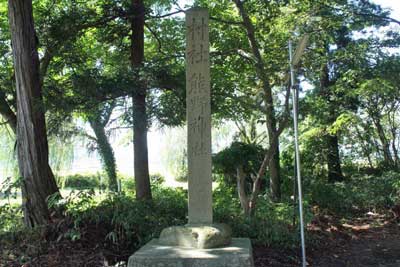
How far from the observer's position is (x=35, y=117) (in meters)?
7.29

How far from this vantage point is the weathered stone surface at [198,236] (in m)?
5.12

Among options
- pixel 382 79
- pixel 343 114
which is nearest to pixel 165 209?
pixel 382 79

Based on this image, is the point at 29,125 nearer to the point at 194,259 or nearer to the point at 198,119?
the point at 198,119

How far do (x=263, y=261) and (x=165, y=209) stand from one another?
222 centimetres

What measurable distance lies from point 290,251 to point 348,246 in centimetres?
180

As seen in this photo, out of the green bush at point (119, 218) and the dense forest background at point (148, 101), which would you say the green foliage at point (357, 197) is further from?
the green bush at point (119, 218)

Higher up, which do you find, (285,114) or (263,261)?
(285,114)

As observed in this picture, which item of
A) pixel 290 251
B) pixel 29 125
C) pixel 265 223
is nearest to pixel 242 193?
pixel 265 223

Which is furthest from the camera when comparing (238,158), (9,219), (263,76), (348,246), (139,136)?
(238,158)

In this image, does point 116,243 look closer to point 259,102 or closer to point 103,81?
point 103,81

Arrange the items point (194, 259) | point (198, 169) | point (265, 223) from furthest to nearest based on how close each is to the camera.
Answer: point (265, 223) → point (198, 169) → point (194, 259)

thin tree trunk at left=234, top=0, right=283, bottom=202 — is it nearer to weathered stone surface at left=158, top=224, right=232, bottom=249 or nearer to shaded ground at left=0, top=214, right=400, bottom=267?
shaded ground at left=0, top=214, right=400, bottom=267

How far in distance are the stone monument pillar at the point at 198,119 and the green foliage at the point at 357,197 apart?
295 inches

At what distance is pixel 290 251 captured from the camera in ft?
25.6
